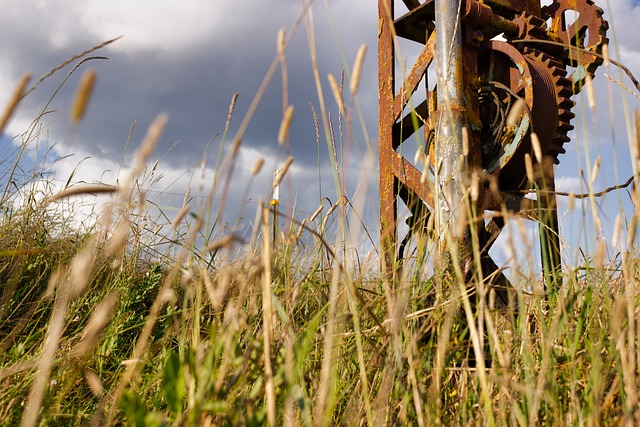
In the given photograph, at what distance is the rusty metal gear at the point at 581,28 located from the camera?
11.5 ft

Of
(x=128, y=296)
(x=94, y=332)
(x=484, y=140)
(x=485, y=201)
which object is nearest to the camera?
(x=94, y=332)

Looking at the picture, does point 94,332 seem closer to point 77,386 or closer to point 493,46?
point 77,386

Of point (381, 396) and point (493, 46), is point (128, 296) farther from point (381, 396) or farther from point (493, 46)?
point (493, 46)

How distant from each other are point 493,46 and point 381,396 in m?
2.49

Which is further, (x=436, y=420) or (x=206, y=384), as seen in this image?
(x=436, y=420)

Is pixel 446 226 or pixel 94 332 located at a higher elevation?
pixel 446 226

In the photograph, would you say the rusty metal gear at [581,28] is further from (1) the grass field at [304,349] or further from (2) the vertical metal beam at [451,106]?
(1) the grass field at [304,349]

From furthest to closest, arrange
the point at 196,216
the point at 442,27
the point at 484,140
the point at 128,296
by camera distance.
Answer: the point at 484,140, the point at 442,27, the point at 128,296, the point at 196,216

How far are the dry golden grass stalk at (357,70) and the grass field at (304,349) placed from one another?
0.83 ft

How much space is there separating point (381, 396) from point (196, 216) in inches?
18.5

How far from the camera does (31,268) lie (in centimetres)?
271

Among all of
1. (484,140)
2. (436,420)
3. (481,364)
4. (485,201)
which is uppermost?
(484,140)

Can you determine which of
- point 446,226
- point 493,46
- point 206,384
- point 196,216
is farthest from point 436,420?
point 493,46

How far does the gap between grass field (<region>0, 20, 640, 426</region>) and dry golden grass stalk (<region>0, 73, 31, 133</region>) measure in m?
0.13
